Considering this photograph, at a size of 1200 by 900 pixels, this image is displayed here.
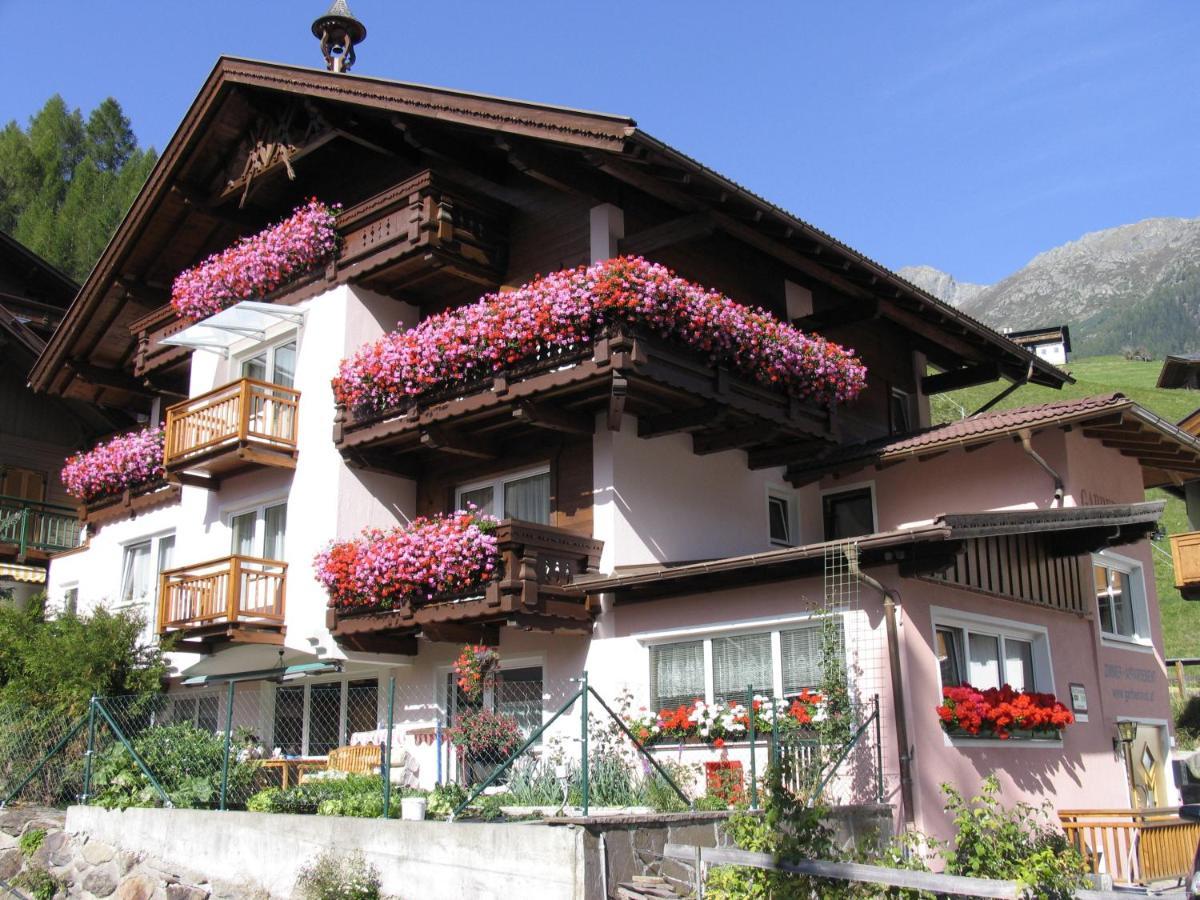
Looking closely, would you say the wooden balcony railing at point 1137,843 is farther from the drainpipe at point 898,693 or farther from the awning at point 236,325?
the awning at point 236,325

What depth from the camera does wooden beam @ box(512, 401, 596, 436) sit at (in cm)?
1573

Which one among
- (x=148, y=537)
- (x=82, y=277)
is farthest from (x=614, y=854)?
(x=82, y=277)

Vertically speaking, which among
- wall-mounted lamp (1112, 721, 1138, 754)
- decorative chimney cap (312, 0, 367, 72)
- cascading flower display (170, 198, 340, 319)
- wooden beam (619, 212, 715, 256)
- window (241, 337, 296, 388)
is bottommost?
wall-mounted lamp (1112, 721, 1138, 754)

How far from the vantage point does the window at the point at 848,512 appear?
19.1 meters

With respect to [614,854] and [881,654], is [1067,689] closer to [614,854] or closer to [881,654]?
[881,654]

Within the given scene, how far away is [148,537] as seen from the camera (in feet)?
77.4

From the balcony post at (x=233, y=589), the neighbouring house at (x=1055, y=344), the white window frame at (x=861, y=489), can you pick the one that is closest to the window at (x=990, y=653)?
the white window frame at (x=861, y=489)

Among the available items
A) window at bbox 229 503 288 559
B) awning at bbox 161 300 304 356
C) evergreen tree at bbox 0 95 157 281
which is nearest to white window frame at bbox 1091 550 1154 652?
window at bbox 229 503 288 559

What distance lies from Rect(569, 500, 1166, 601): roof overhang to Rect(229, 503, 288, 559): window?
20.6ft

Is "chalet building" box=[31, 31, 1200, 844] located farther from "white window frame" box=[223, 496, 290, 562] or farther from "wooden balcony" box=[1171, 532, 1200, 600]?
"wooden balcony" box=[1171, 532, 1200, 600]

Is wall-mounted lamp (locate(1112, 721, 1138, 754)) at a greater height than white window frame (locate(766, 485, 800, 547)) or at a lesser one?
lesser

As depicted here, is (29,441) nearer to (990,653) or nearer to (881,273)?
(881,273)

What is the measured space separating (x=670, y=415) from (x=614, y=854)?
24.1 ft

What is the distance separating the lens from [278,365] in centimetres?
2050
